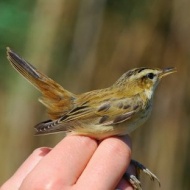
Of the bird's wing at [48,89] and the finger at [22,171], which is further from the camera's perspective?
the bird's wing at [48,89]

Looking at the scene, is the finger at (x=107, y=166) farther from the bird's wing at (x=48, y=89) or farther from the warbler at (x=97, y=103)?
the bird's wing at (x=48, y=89)

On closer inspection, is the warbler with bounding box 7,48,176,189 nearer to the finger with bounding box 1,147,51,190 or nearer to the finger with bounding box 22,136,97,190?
the finger with bounding box 1,147,51,190

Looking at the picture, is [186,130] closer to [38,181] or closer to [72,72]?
[72,72]

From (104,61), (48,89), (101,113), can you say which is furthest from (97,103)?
(104,61)

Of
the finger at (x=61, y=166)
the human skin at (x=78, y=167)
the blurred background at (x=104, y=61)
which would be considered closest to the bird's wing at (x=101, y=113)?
the human skin at (x=78, y=167)

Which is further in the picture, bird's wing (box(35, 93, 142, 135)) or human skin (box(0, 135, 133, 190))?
bird's wing (box(35, 93, 142, 135))

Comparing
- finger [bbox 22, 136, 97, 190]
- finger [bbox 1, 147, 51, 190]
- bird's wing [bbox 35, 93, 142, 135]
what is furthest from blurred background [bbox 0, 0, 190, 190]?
finger [bbox 22, 136, 97, 190]

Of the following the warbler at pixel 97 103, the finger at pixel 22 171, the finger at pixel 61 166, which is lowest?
the finger at pixel 22 171
